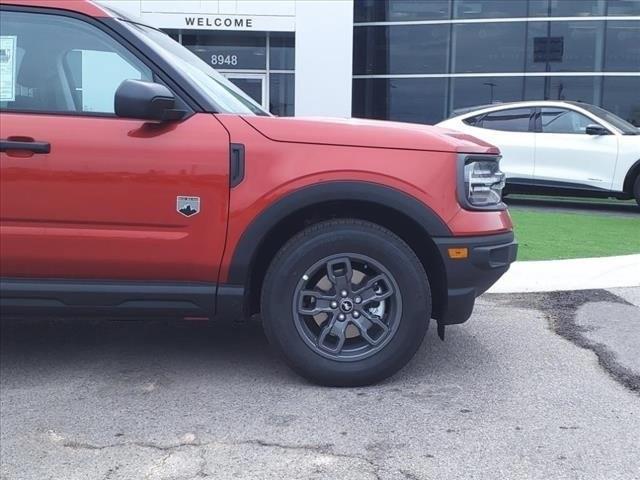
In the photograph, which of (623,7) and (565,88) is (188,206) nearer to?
(565,88)

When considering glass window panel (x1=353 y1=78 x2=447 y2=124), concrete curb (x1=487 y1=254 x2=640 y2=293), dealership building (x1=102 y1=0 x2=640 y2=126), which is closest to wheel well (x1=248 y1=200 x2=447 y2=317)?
concrete curb (x1=487 y1=254 x2=640 y2=293)

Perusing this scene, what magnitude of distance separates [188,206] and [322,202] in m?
0.69

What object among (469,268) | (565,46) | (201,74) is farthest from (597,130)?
(201,74)

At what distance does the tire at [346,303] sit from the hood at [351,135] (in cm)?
44

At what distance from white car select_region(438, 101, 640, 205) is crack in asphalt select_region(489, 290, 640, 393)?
5.38 metres

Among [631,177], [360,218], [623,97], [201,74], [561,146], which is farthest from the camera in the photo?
[623,97]

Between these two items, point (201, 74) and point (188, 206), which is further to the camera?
point (201, 74)

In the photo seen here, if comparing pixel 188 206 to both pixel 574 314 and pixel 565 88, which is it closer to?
pixel 574 314

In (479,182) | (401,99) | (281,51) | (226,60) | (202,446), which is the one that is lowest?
(202,446)

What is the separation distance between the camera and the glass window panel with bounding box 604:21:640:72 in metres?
16.2

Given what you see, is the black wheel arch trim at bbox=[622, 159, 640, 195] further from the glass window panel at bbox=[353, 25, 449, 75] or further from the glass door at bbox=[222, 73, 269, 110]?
the glass door at bbox=[222, 73, 269, 110]

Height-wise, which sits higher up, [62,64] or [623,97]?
[623,97]

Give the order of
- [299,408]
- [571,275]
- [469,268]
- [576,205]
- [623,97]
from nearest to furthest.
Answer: [299,408] → [469,268] → [571,275] → [576,205] → [623,97]

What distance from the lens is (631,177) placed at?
426 inches
